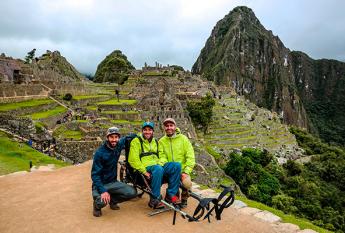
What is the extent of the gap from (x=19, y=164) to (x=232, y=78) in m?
172

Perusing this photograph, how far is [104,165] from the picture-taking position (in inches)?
258

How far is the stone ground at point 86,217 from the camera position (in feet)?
19.2

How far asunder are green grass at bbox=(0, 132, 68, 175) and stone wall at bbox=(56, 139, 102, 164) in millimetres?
2690

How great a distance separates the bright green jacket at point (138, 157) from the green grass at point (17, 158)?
6.20 m

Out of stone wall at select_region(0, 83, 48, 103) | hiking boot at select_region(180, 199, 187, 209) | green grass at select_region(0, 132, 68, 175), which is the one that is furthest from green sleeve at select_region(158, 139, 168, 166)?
stone wall at select_region(0, 83, 48, 103)

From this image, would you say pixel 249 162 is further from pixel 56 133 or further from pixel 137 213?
pixel 137 213

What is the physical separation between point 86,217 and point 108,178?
0.88 meters

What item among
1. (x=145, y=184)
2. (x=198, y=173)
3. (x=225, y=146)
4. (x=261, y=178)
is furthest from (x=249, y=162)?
(x=145, y=184)

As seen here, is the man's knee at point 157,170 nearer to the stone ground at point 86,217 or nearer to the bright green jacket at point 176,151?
the bright green jacket at point 176,151

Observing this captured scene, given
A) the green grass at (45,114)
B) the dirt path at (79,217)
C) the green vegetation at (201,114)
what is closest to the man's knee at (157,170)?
the dirt path at (79,217)

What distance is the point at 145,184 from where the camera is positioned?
6695 millimetres

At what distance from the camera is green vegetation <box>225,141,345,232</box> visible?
23.7m

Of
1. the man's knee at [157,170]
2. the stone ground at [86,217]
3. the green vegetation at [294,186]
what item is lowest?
the green vegetation at [294,186]

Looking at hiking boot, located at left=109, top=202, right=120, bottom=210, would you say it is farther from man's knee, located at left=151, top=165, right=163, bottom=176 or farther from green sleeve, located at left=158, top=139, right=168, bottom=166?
green sleeve, located at left=158, top=139, right=168, bottom=166
